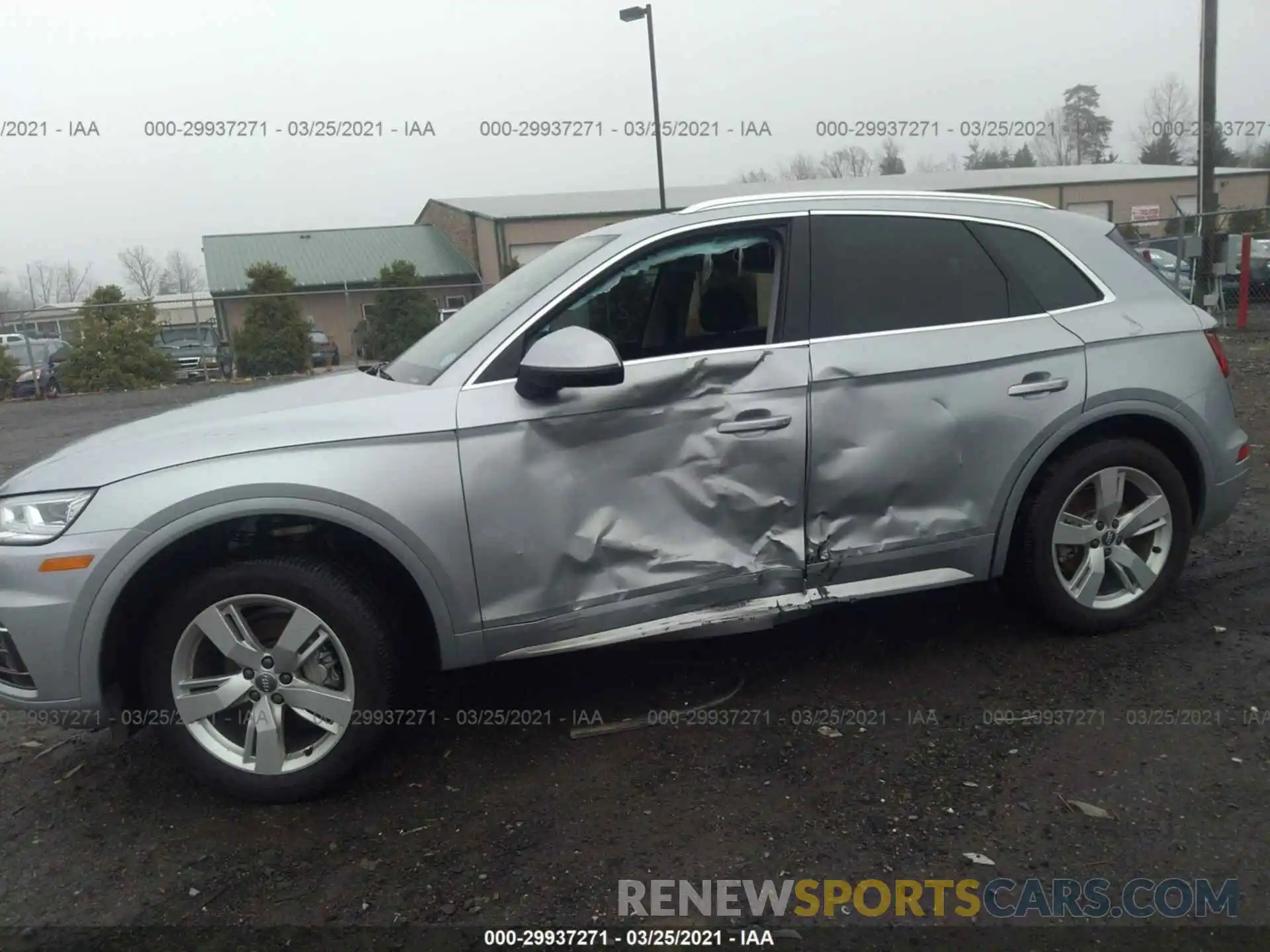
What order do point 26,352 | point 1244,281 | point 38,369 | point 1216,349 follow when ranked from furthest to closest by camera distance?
point 26,352
point 38,369
point 1244,281
point 1216,349

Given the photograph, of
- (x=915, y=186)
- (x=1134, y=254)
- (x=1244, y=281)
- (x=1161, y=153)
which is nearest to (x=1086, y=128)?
(x=1161, y=153)

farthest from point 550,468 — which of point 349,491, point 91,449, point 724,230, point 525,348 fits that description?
point 91,449

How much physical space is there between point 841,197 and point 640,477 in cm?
141

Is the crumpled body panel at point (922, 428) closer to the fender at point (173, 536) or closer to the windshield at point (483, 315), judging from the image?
the windshield at point (483, 315)

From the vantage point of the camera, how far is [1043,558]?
3951mm

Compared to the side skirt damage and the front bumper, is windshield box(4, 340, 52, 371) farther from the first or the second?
the side skirt damage

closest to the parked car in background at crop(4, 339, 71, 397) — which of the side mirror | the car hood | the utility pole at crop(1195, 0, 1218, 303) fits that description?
the car hood

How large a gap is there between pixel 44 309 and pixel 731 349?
1991 cm

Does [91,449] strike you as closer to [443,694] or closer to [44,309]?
[443,694]

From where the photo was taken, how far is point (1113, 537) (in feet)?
13.3

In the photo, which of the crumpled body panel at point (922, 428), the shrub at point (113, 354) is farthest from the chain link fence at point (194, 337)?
the crumpled body panel at point (922, 428)

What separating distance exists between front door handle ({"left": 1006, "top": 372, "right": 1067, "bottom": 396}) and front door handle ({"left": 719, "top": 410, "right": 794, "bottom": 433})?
0.97m

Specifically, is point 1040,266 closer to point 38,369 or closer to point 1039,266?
point 1039,266

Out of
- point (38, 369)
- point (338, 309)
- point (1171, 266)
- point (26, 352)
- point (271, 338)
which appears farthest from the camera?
point (338, 309)
